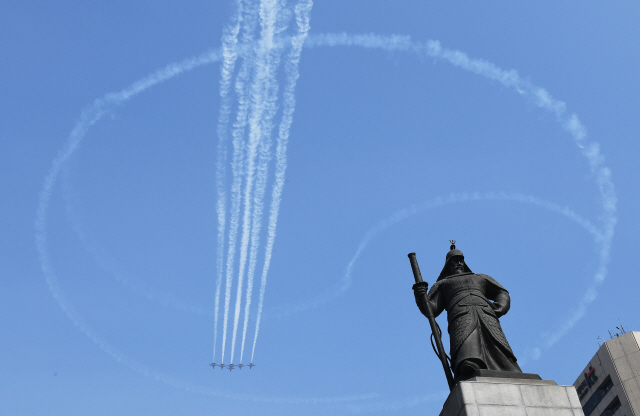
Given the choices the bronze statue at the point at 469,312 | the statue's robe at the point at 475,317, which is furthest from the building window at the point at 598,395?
the statue's robe at the point at 475,317

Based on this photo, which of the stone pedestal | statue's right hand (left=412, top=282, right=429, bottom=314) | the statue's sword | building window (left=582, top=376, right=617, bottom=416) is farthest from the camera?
building window (left=582, top=376, right=617, bottom=416)

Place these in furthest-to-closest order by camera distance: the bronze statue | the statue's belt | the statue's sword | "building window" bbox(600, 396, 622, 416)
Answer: "building window" bbox(600, 396, 622, 416), the statue's belt, the statue's sword, the bronze statue

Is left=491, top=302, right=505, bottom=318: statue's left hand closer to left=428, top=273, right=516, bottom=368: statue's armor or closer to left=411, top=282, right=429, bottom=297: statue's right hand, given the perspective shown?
left=428, top=273, right=516, bottom=368: statue's armor

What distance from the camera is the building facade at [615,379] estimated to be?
48906 millimetres

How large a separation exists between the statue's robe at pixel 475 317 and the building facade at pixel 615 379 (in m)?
45.3

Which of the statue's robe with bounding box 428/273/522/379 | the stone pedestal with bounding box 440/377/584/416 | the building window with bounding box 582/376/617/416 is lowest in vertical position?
the stone pedestal with bounding box 440/377/584/416

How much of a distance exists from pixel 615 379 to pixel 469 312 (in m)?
47.6

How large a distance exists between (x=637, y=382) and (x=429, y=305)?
46.5m

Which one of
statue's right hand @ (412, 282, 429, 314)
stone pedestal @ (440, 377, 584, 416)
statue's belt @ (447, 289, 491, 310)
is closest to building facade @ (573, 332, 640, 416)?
statue's belt @ (447, 289, 491, 310)

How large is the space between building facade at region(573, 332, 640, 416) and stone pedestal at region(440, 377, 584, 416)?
153 feet

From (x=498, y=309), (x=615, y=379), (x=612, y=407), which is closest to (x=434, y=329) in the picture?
(x=498, y=309)

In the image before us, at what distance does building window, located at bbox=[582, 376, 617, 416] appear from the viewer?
5190 centimetres

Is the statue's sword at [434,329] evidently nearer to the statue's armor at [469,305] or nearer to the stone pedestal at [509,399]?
the statue's armor at [469,305]

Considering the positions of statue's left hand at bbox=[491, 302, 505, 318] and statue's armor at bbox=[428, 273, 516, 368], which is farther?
statue's left hand at bbox=[491, 302, 505, 318]
